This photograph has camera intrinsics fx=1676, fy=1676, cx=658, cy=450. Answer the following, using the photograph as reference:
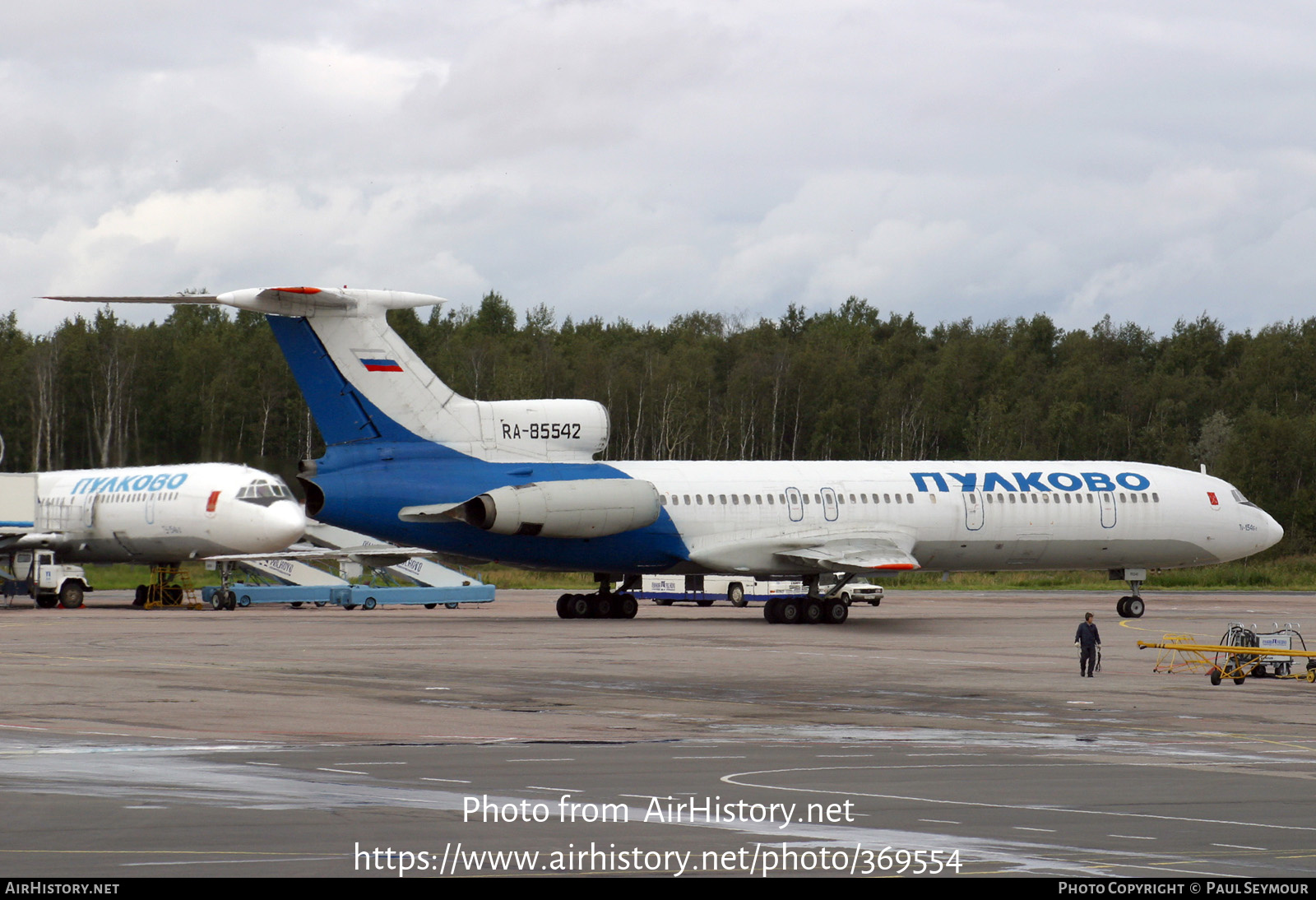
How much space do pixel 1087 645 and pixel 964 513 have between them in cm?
1708

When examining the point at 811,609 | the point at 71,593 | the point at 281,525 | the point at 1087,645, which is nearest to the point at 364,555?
the point at 281,525

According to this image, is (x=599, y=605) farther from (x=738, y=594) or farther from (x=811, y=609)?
(x=738, y=594)

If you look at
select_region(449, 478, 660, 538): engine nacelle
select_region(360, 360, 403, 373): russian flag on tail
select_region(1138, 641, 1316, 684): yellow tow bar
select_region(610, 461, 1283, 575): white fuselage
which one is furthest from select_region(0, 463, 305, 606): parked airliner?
select_region(1138, 641, 1316, 684): yellow tow bar

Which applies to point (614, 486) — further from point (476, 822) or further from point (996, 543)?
point (476, 822)

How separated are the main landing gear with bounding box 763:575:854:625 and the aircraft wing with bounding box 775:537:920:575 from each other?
2.38ft

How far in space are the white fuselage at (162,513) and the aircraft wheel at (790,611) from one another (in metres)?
16.9

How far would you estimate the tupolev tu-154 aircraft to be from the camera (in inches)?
1427

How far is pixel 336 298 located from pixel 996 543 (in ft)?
58.7

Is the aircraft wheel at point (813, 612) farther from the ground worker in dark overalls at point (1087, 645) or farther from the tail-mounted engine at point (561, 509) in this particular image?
the ground worker in dark overalls at point (1087, 645)

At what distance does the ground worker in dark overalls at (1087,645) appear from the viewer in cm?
2512

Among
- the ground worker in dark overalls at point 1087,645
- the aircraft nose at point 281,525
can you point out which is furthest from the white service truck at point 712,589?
the ground worker in dark overalls at point 1087,645

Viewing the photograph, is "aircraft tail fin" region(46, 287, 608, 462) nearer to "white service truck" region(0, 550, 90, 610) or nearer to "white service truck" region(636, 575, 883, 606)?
"white service truck" region(636, 575, 883, 606)

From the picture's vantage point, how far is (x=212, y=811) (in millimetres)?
11758

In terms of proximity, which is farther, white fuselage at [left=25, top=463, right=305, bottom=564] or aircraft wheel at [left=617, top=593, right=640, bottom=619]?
white fuselage at [left=25, top=463, right=305, bottom=564]
